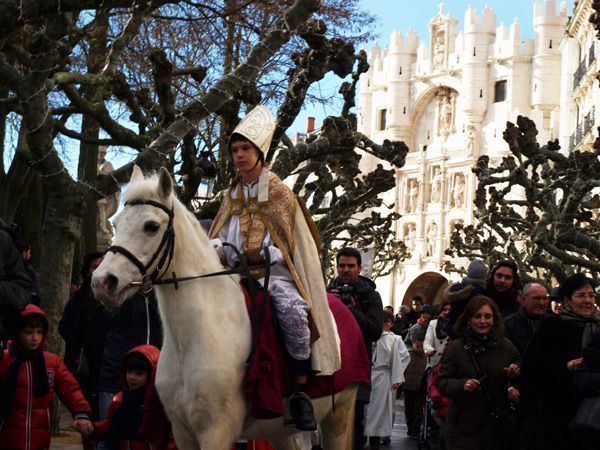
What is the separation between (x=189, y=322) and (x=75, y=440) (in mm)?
8287

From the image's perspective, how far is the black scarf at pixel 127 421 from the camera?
28.5 feet

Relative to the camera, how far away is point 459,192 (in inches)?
3337

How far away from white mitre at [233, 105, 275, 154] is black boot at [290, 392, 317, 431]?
156 centimetres

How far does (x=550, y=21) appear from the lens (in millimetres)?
84438

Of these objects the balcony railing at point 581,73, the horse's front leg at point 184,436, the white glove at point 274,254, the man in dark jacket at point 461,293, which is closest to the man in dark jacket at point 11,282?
the horse's front leg at point 184,436

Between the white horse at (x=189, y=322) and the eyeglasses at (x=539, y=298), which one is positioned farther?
the eyeglasses at (x=539, y=298)

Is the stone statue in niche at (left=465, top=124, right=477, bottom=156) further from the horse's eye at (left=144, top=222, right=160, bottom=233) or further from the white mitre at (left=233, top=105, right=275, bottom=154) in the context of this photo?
the horse's eye at (left=144, top=222, right=160, bottom=233)

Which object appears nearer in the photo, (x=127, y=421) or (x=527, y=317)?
(x=127, y=421)

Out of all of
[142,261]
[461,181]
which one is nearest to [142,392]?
[142,261]

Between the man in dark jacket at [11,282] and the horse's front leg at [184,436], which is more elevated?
the man in dark jacket at [11,282]

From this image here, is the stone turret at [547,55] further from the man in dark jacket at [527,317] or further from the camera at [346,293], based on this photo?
the camera at [346,293]

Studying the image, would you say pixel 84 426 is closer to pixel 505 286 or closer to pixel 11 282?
pixel 11 282

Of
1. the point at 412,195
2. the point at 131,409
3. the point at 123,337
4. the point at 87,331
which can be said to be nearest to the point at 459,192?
the point at 412,195

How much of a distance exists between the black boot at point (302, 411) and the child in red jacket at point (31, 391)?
1623mm
